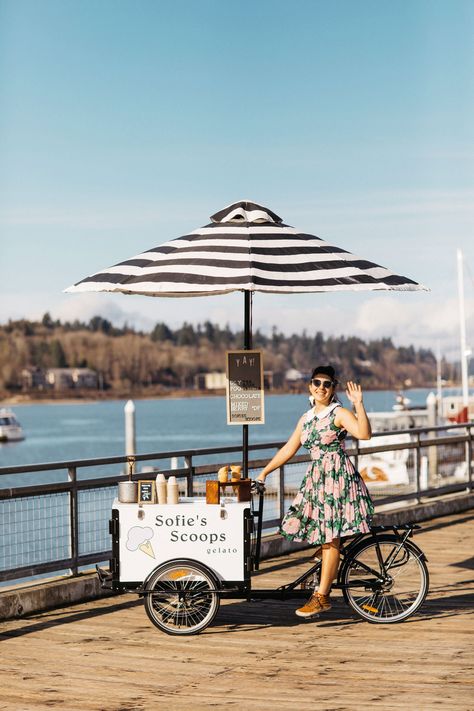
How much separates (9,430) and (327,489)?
11877 centimetres

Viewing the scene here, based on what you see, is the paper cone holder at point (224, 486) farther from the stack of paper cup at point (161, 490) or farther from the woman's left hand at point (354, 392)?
the woman's left hand at point (354, 392)

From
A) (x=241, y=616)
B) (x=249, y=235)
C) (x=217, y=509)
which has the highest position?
(x=249, y=235)

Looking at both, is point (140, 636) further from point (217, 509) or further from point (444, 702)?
point (444, 702)

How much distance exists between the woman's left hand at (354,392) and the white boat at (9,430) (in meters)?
118

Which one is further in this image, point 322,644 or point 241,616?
point 241,616

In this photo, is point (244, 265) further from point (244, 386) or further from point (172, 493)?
point (172, 493)

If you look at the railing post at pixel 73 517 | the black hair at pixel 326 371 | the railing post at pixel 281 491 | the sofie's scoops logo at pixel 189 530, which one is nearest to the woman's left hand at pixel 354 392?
the black hair at pixel 326 371

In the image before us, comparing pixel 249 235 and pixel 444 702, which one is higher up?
pixel 249 235

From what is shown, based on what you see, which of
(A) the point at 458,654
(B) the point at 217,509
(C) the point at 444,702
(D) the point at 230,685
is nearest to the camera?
(C) the point at 444,702

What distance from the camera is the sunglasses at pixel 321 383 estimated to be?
884 cm

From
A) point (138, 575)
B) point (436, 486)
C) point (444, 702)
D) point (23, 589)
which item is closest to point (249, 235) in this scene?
point (138, 575)

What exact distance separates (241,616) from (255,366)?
6.29ft

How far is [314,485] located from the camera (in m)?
8.93

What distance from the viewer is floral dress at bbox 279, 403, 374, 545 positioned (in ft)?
28.9
